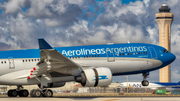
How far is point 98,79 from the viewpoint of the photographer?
28734 millimetres

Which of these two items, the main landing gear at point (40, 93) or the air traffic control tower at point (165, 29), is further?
the air traffic control tower at point (165, 29)

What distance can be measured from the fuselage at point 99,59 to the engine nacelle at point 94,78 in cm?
316

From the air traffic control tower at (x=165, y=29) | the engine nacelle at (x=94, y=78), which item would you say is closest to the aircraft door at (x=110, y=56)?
the engine nacelle at (x=94, y=78)

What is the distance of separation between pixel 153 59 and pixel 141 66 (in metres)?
1.82

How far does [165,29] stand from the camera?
600ft

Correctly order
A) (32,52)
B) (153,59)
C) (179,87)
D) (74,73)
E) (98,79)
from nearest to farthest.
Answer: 1. (98,79)
2. (74,73)
3. (32,52)
4. (153,59)
5. (179,87)

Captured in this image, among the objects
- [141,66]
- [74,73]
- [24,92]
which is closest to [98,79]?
[74,73]

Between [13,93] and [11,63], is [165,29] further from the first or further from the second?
[11,63]

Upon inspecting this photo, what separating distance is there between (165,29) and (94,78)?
162655mm

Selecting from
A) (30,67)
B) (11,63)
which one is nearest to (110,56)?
(30,67)

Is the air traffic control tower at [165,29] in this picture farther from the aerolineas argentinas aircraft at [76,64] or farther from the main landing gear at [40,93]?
the main landing gear at [40,93]

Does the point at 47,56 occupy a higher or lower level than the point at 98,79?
higher

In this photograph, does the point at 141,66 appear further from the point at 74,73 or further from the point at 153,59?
the point at 74,73

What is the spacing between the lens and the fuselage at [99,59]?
32.0 metres
